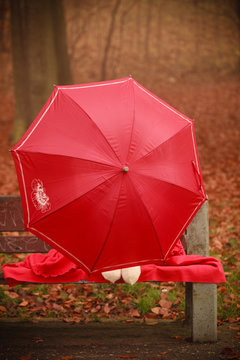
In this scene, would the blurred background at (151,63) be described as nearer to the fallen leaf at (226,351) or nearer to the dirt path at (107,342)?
the dirt path at (107,342)

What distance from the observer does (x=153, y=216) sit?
276 centimetres

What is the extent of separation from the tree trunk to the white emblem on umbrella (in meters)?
7.34

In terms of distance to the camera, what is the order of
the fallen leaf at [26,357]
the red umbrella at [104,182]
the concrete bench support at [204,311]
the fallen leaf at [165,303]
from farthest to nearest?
1. the fallen leaf at [165,303]
2. the concrete bench support at [204,311]
3. the fallen leaf at [26,357]
4. the red umbrella at [104,182]

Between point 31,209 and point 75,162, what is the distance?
16.6 inches

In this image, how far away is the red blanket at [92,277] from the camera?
345cm

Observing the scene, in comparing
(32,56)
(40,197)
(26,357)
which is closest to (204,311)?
(26,357)

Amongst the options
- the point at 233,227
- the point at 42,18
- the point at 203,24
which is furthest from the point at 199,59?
the point at 233,227

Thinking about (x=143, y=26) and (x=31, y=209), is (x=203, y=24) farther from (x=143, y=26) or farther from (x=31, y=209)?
(x=31, y=209)

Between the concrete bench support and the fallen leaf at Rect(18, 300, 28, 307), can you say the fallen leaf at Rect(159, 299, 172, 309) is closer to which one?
the concrete bench support

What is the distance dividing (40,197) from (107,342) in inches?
59.4

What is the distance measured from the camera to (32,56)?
32.6 feet

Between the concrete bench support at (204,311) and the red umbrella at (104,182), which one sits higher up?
the red umbrella at (104,182)

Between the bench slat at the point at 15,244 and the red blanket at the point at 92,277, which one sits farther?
the bench slat at the point at 15,244

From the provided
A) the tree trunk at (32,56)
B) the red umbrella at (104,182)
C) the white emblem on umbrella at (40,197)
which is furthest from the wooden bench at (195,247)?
the tree trunk at (32,56)
